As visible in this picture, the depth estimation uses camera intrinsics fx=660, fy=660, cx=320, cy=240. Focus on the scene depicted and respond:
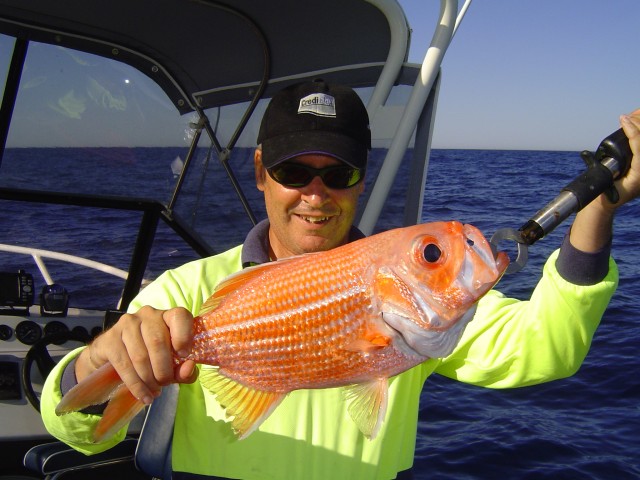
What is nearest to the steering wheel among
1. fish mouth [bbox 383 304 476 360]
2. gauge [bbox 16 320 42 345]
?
gauge [bbox 16 320 42 345]

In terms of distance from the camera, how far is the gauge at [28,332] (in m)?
4.48

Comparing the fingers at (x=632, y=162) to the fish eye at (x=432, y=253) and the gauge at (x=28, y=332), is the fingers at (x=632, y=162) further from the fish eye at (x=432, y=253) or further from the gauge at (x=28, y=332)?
the gauge at (x=28, y=332)

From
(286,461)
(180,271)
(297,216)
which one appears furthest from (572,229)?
(180,271)

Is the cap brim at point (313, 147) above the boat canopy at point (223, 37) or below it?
below

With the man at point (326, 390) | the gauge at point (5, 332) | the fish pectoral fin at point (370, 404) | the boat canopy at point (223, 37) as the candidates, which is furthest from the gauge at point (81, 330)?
the fish pectoral fin at point (370, 404)

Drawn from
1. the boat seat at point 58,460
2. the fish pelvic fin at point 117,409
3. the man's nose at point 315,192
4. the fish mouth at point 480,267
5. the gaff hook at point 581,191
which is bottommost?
the boat seat at point 58,460

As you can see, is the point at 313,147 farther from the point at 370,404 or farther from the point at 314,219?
the point at 370,404

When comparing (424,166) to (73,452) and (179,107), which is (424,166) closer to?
(179,107)

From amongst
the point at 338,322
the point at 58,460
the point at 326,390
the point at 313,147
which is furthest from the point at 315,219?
the point at 58,460

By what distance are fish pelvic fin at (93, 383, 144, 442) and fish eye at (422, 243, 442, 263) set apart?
92cm

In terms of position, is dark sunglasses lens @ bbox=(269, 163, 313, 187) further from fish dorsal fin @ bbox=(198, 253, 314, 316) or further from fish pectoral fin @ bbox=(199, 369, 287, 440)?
fish pectoral fin @ bbox=(199, 369, 287, 440)

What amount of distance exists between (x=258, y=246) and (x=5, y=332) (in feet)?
8.60

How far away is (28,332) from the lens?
4.52m

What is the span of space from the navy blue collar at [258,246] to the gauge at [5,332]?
8.29 feet
